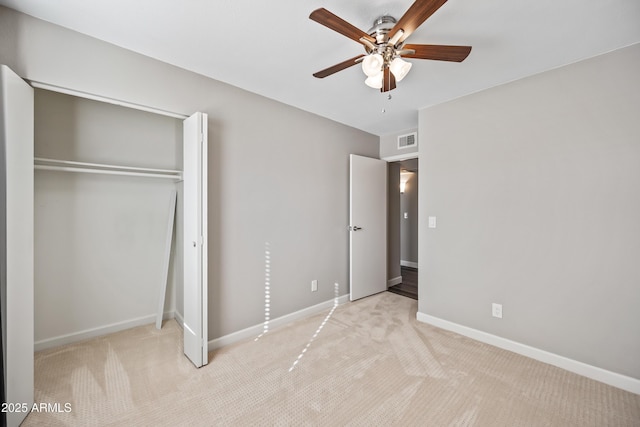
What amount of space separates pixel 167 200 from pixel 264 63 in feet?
6.28

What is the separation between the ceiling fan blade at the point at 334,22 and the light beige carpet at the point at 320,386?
7.31 feet

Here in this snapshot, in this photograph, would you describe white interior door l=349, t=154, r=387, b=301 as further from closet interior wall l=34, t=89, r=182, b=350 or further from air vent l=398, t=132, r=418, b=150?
closet interior wall l=34, t=89, r=182, b=350

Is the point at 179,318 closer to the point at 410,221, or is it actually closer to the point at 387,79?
the point at 387,79

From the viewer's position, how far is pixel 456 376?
205 cm

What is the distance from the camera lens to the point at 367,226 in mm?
3887

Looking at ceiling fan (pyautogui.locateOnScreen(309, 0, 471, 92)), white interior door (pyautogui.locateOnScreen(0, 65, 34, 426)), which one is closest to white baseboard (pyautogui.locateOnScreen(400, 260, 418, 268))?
ceiling fan (pyautogui.locateOnScreen(309, 0, 471, 92))

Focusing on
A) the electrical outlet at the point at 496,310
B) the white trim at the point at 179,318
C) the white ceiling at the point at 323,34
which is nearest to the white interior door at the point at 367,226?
the white ceiling at the point at 323,34

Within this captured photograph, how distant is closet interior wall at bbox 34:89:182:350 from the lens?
2.39 m

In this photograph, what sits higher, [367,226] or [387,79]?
[387,79]

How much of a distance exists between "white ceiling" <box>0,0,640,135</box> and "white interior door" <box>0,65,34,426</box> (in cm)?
66

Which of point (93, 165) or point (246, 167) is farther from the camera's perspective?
point (246, 167)

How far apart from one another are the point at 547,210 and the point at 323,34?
2.34 m

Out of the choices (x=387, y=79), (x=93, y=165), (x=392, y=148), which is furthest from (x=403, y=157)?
(x=93, y=165)

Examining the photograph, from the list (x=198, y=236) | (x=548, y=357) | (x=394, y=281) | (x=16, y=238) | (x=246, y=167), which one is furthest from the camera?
(x=394, y=281)
